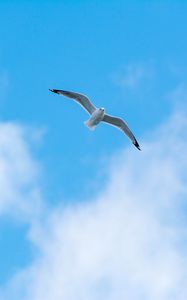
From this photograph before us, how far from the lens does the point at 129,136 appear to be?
51438 mm

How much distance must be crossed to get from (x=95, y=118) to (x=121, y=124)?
2739mm

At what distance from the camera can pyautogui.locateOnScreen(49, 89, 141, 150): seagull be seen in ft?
159

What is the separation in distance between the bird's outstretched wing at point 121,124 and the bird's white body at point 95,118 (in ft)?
4.37

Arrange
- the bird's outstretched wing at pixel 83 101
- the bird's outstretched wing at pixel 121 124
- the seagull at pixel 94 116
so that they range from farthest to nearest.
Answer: the bird's outstretched wing at pixel 121 124
the bird's outstretched wing at pixel 83 101
the seagull at pixel 94 116

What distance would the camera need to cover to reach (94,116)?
1911 inches

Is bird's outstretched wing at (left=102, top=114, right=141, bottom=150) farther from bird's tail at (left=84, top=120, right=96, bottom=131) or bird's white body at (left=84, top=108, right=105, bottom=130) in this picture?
bird's tail at (left=84, top=120, right=96, bottom=131)

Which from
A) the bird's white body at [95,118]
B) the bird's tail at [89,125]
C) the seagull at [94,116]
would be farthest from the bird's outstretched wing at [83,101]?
the bird's tail at [89,125]

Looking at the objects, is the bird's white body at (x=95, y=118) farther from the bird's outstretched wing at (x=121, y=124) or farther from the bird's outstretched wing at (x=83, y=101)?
the bird's outstretched wing at (x=121, y=124)

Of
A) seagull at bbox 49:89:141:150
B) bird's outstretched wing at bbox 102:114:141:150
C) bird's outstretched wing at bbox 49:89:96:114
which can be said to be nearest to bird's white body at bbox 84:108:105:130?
seagull at bbox 49:89:141:150

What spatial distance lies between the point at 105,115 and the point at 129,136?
233cm

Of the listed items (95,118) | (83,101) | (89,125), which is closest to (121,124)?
(95,118)

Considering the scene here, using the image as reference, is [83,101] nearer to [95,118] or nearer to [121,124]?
[95,118]

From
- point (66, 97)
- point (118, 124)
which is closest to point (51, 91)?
point (66, 97)

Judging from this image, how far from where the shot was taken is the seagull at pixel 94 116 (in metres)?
48.5
